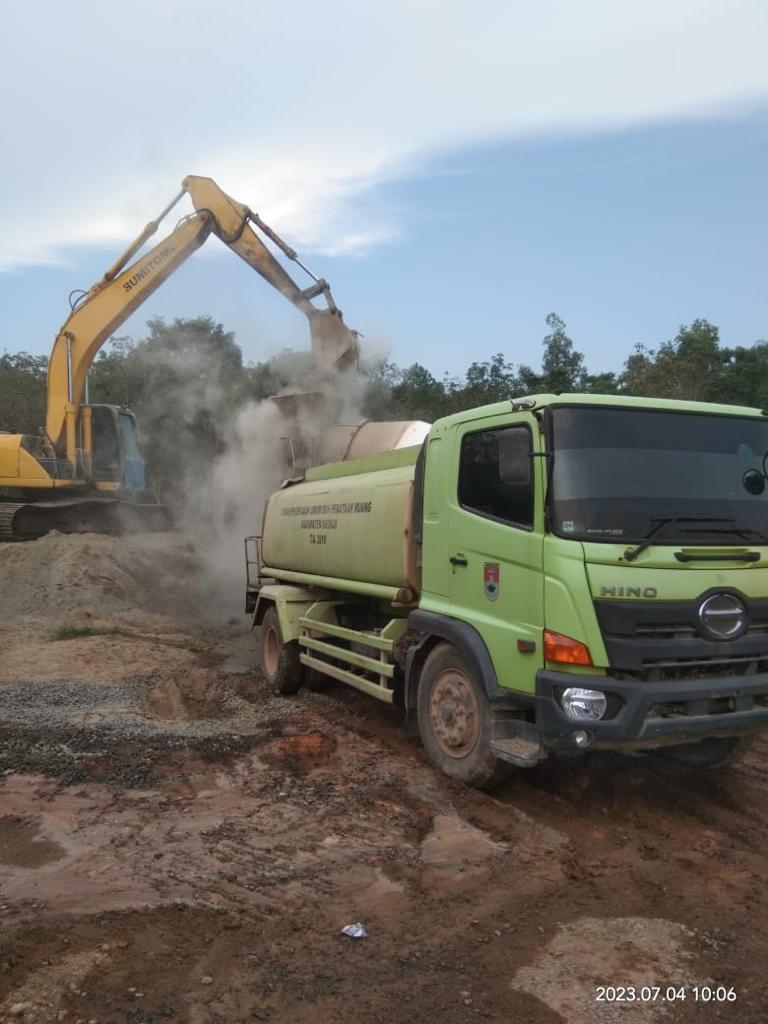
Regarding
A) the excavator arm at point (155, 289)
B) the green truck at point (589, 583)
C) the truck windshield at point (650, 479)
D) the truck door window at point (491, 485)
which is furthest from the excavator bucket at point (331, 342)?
the truck windshield at point (650, 479)

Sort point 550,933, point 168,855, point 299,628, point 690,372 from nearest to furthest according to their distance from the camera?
point 550,933 → point 168,855 → point 299,628 → point 690,372

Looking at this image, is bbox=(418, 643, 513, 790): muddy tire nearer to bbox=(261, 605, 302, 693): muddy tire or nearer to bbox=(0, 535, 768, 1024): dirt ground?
bbox=(0, 535, 768, 1024): dirt ground

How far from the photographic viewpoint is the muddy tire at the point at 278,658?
8.61 meters

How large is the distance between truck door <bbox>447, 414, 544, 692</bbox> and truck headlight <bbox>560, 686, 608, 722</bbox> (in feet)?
0.77

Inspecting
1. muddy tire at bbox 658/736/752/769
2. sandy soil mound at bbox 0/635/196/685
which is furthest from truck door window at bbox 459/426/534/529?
sandy soil mound at bbox 0/635/196/685

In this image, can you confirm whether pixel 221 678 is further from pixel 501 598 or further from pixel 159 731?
pixel 501 598

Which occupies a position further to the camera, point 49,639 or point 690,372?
point 690,372

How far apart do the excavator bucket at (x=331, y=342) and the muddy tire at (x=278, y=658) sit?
15.3 ft

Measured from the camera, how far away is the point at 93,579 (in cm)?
1374

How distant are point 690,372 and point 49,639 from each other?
17.1 m

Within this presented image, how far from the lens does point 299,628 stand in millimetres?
8352

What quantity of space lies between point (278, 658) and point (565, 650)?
15.8ft

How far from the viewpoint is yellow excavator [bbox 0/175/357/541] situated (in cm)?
1488

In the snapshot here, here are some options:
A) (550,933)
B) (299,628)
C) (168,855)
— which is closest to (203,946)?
(168,855)
